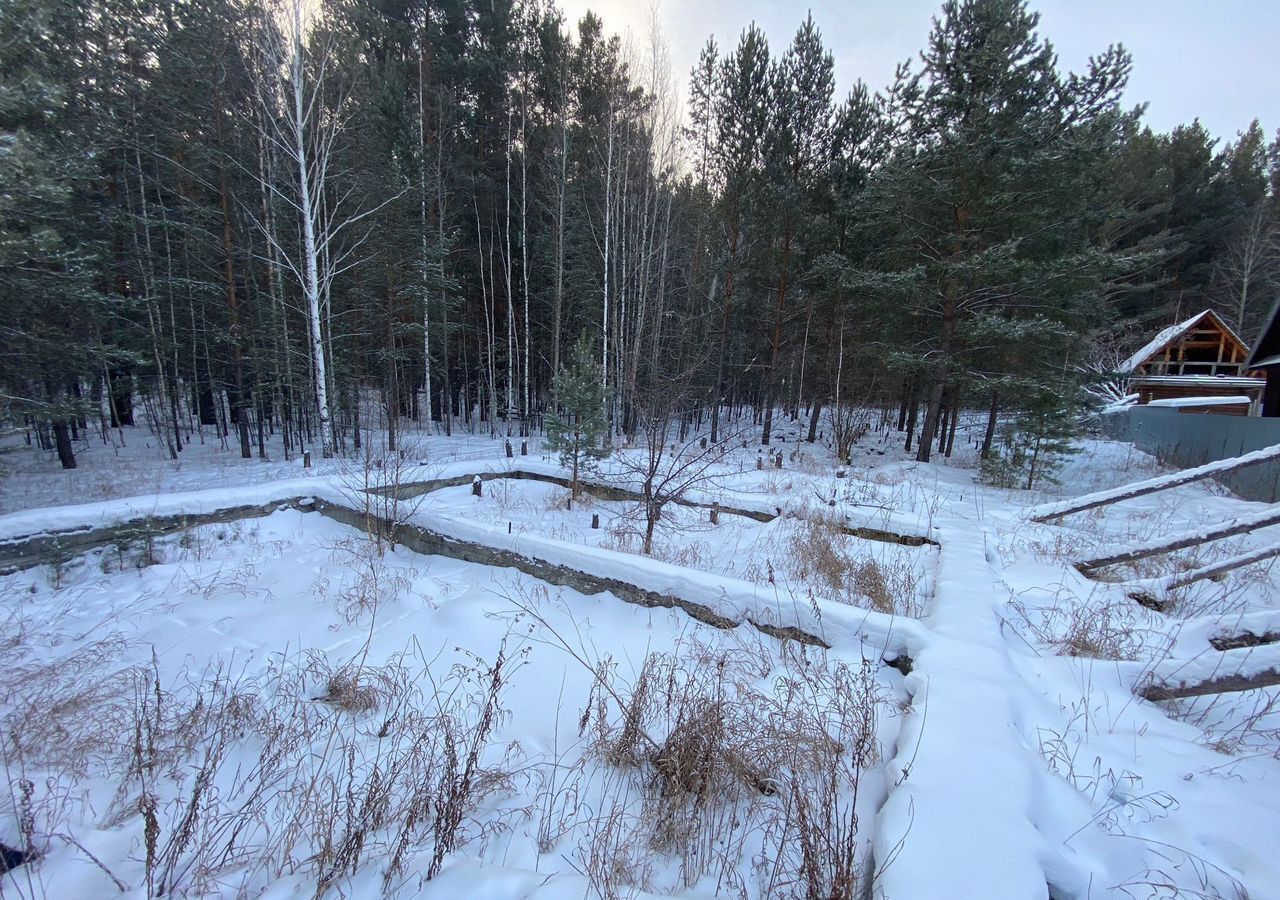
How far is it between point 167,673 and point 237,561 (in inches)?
99.9

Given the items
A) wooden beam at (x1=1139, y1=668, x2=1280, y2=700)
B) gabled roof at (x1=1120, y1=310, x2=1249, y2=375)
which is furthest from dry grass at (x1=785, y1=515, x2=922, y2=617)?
gabled roof at (x1=1120, y1=310, x2=1249, y2=375)

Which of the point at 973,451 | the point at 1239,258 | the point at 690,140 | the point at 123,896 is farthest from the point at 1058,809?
the point at 1239,258

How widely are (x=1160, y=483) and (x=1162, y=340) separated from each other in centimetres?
2278

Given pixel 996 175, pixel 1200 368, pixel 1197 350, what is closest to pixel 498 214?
pixel 996 175

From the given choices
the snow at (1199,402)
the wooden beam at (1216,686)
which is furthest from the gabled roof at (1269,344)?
the wooden beam at (1216,686)

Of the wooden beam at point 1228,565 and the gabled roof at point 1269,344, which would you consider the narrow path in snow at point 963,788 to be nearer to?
the wooden beam at point 1228,565

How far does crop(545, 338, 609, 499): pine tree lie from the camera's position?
8.91 metres

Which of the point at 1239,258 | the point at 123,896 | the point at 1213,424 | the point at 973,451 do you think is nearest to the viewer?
the point at 123,896

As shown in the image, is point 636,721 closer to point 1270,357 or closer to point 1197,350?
point 1270,357

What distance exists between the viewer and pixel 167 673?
3822mm

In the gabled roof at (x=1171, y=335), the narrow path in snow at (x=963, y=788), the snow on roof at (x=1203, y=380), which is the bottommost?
the narrow path in snow at (x=963, y=788)

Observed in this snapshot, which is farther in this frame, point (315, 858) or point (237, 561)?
point (237, 561)

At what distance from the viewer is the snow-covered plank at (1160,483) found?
455cm

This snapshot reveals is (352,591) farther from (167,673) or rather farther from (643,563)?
(643,563)
